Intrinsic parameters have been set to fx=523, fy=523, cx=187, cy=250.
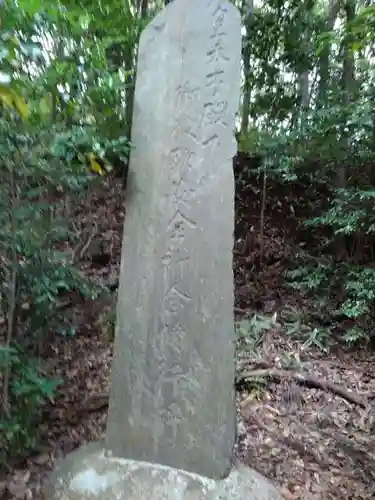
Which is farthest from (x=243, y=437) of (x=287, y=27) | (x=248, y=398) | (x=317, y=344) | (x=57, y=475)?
(x=287, y=27)

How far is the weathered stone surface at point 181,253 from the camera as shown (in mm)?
2367

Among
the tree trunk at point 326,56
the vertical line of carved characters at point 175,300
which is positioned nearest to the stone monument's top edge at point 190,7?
the vertical line of carved characters at point 175,300

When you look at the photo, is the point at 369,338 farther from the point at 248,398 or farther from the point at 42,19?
the point at 42,19

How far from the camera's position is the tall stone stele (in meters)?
2.36

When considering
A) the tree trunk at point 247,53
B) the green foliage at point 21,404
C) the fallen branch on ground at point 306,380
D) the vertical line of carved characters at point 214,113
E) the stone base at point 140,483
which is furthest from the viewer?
the tree trunk at point 247,53

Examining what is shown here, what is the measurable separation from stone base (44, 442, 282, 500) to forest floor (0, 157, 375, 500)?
0.21 meters

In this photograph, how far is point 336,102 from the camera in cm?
518

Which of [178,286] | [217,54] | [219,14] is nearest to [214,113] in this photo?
[217,54]

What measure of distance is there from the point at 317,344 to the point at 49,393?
250 centimetres

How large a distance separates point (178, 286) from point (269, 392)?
4.99 feet

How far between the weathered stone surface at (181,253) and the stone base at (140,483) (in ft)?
0.18

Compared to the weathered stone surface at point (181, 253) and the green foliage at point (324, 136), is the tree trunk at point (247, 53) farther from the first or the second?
the weathered stone surface at point (181, 253)

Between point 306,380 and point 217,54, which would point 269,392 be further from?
point 217,54

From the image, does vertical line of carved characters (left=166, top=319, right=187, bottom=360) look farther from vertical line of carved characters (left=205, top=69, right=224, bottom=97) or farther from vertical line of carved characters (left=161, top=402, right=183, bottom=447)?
vertical line of carved characters (left=205, top=69, right=224, bottom=97)
